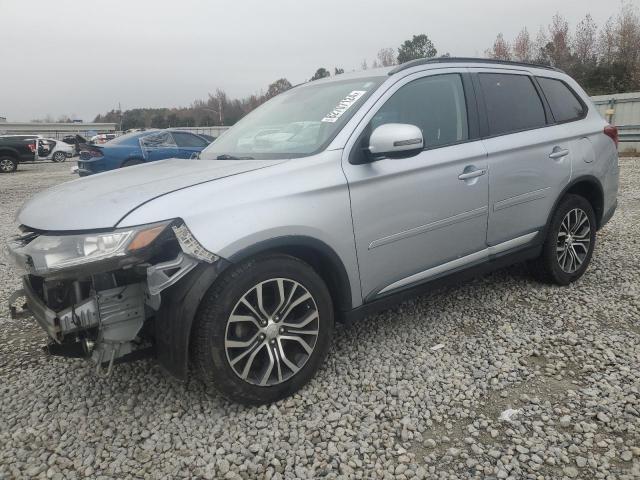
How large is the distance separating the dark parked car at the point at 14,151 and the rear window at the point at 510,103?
21153 millimetres

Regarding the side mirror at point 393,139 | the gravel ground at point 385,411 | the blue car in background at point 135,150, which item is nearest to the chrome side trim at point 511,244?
the gravel ground at point 385,411

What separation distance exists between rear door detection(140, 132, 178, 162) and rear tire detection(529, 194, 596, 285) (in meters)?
8.98

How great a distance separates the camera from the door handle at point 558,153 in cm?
375

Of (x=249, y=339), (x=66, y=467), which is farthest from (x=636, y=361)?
(x=66, y=467)

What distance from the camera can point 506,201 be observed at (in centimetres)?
346

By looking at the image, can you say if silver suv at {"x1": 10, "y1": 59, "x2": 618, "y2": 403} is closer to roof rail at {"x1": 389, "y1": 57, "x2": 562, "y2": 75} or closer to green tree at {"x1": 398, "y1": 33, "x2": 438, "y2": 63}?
roof rail at {"x1": 389, "y1": 57, "x2": 562, "y2": 75}

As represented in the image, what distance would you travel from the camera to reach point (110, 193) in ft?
8.00

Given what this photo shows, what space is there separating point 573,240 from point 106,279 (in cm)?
367

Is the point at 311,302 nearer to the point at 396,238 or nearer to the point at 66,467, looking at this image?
the point at 396,238

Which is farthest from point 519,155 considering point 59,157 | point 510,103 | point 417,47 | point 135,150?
point 417,47

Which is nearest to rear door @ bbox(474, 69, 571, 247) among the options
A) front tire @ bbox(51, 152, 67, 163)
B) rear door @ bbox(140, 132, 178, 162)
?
rear door @ bbox(140, 132, 178, 162)

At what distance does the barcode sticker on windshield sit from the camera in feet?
9.51

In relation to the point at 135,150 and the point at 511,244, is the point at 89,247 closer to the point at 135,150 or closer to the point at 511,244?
the point at 511,244

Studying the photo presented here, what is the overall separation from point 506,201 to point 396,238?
109 centimetres
